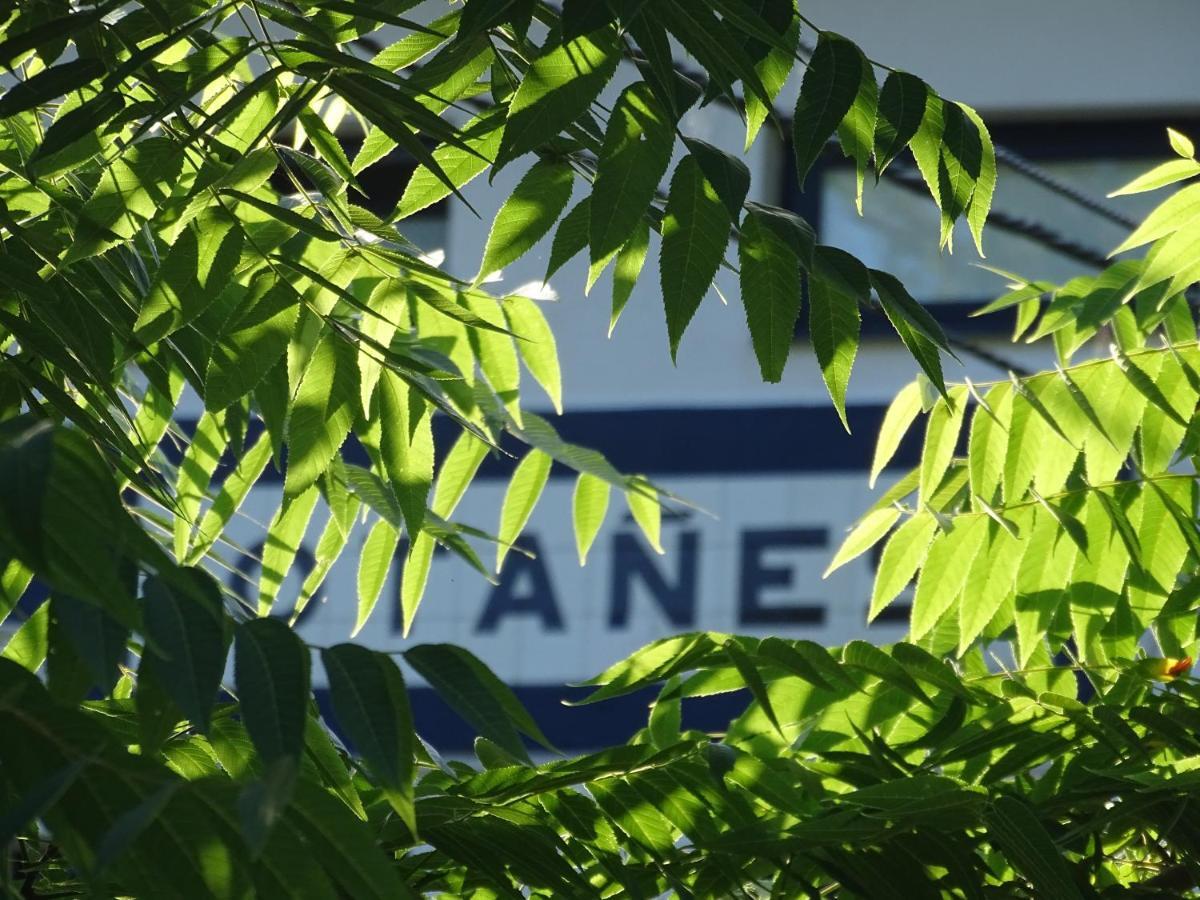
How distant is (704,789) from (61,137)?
2.06 feet

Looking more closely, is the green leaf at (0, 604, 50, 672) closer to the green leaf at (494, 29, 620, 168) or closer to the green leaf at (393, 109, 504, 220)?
the green leaf at (393, 109, 504, 220)

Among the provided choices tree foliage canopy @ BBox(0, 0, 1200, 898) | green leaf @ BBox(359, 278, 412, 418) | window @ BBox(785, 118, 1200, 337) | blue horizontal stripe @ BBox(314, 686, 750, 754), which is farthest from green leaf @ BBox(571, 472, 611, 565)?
window @ BBox(785, 118, 1200, 337)

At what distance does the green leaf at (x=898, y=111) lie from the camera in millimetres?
1076

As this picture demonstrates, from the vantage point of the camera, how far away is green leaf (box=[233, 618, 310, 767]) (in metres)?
0.74

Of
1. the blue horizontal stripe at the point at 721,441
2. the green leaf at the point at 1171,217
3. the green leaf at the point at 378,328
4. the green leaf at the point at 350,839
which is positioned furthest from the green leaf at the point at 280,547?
the blue horizontal stripe at the point at 721,441

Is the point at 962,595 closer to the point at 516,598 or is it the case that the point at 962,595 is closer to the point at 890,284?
the point at 890,284

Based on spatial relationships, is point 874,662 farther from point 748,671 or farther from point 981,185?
point 981,185

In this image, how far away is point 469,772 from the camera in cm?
126

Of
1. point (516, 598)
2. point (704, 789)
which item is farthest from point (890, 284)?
point (516, 598)

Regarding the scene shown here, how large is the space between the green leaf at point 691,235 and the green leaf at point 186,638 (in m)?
0.33

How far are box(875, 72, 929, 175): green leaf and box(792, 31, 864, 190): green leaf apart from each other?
0.19 ft

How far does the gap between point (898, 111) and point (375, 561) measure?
0.63 m

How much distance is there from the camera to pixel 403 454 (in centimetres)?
119

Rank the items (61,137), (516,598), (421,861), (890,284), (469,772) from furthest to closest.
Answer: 1. (516,598)
2. (469,772)
3. (421,861)
4. (890,284)
5. (61,137)
